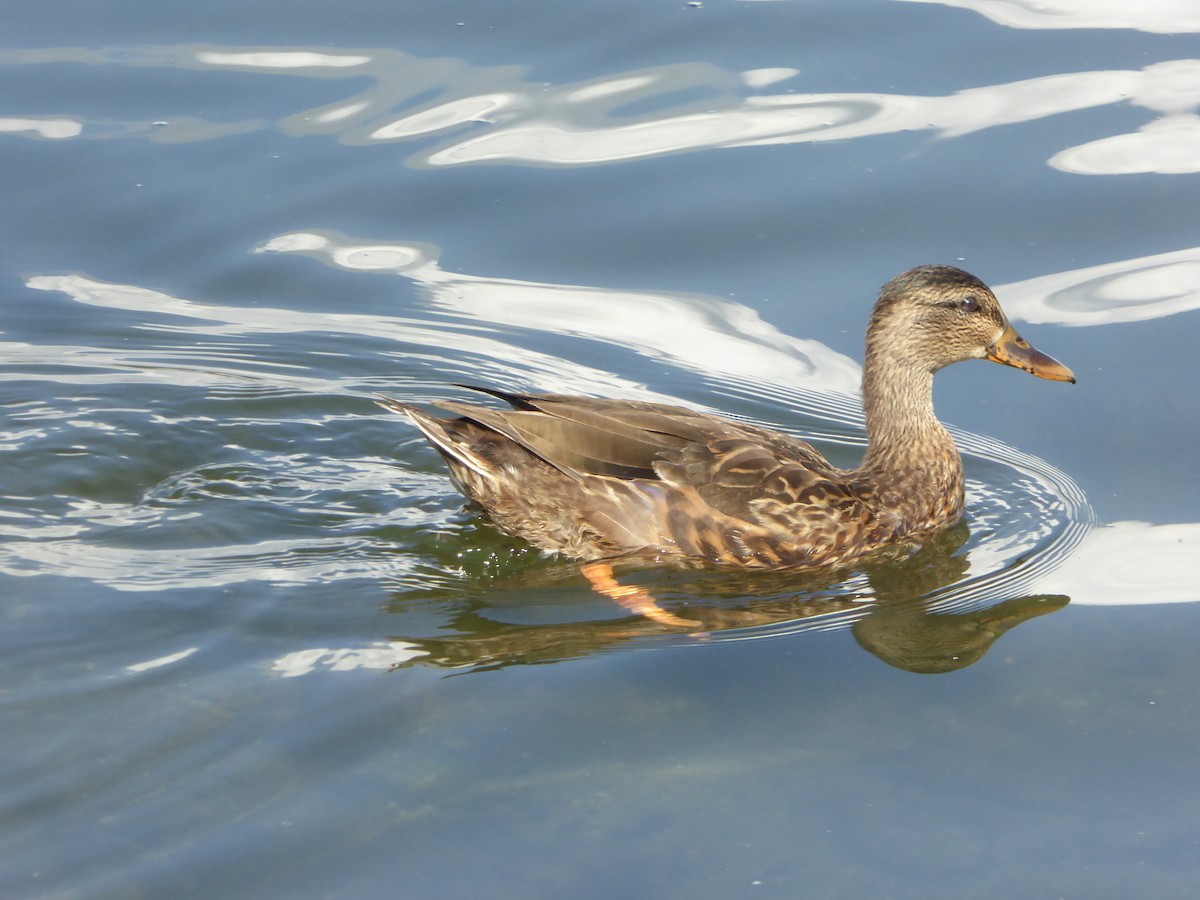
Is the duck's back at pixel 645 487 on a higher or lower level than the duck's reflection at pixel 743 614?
higher

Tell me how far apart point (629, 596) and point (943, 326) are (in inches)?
84.2

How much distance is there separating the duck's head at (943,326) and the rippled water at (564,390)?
1.89ft

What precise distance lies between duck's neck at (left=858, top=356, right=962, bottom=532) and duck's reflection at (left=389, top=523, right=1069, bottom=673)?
25 centimetres

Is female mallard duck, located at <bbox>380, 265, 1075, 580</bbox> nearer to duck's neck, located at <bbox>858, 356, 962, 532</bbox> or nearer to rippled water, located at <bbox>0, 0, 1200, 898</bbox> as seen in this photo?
duck's neck, located at <bbox>858, 356, 962, 532</bbox>

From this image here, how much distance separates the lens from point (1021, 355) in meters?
7.77

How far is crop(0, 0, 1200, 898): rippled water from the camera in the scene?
5258 mm

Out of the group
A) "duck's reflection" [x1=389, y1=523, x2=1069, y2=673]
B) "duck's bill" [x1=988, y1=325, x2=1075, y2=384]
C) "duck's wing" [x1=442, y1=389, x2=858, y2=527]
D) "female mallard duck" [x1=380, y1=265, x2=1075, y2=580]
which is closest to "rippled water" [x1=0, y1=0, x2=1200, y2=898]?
"duck's reflection" [x1=389, y1=523, x2=1069, y2=673]

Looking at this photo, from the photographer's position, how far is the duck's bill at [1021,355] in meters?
7.74

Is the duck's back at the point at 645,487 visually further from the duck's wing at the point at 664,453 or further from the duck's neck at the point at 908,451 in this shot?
the duck's neck at the point at 908,451

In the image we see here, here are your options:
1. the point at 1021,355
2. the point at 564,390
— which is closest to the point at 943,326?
the point at 1021,355

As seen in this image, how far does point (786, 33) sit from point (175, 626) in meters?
6.87

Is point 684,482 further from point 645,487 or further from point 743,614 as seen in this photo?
point 743,614

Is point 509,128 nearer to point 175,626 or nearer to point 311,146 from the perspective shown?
point 311,146

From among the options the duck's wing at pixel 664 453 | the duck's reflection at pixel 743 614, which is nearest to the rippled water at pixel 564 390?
the duck's reflection at pixel 743 614
